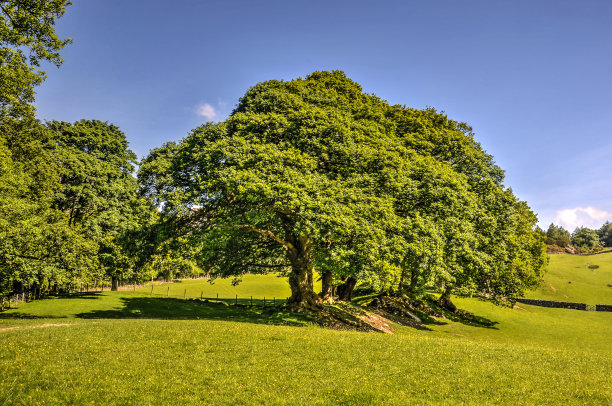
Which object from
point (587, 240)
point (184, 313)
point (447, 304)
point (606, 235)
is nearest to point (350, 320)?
point (184, 313)

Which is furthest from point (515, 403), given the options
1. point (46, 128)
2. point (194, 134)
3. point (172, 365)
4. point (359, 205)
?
point (46, 128)

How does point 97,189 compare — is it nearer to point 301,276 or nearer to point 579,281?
point 301,276

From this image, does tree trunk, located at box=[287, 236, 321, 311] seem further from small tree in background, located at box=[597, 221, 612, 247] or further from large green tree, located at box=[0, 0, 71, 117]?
small tree in background, located at box=[597, 221, 612, 247]

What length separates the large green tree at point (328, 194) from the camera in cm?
2295

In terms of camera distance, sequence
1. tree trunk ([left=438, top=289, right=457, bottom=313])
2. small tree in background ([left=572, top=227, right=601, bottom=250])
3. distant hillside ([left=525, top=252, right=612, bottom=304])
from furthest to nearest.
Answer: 1. small tree in background ([left=572, top=227, right=601, bottom=250])
2. distant hillside ([left=525, top=252, right=612, bottom=304])
3. tree trunk ([left=438, top=289, right=457, bottom=313])

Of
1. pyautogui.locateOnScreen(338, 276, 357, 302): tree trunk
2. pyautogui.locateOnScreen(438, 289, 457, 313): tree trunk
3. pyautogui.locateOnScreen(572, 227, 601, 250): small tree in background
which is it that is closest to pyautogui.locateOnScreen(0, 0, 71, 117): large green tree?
pyautogui.locateOnScreen(338, 276, 357, 302): tree trunk

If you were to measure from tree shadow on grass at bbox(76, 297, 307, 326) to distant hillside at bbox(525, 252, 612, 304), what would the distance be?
148 ft

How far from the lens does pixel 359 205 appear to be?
23906 mm

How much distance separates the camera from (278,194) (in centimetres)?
2200

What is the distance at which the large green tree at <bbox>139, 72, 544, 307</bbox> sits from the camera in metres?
23.0

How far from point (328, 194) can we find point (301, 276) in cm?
1024

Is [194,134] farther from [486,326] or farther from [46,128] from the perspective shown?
[486,326]

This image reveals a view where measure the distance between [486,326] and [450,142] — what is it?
78.6 feet

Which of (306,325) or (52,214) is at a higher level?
(52,214)
